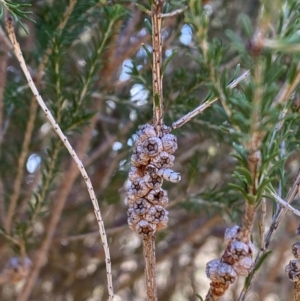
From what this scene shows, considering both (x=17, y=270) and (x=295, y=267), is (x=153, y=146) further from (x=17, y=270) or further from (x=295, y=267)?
(x=17, y=270)

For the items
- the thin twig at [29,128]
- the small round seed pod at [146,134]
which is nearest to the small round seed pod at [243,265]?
the small round seed pod at [146,134]

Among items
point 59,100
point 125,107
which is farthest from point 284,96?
point 125,107

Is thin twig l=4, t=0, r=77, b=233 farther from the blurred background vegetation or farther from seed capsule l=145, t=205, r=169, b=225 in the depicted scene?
seed capsule l=145, t=205, r=169, b=225

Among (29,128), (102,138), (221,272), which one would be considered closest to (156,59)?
(221,272)

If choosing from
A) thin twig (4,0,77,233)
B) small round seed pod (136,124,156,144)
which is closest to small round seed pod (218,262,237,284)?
small round seed pod (136,124,156,144)

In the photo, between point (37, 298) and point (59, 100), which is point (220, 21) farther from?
point (37, 298)

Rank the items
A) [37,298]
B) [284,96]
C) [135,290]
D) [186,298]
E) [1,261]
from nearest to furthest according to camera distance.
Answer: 1. [284,96]
2. [1,261]
3. [37,298]
4. [186,298]
5. [135,290]

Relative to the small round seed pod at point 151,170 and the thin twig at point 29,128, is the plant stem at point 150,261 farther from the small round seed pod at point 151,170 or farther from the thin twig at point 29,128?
the thin twig at point 29,128
